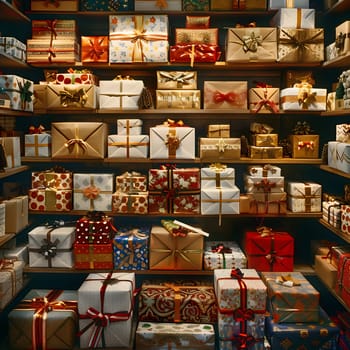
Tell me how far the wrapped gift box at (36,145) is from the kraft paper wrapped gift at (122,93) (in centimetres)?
60

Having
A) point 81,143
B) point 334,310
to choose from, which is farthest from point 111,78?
point 334,310

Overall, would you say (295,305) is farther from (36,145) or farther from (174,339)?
(36,145)

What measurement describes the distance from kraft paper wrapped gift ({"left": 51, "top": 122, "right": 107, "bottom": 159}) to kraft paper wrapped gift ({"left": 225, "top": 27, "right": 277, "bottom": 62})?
4.05ft

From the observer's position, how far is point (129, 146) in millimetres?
3912

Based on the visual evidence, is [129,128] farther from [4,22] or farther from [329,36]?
[329,36]

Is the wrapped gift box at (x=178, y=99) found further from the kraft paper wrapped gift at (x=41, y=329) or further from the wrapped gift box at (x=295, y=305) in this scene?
the kraft paper wrapped gift at (x=41, y=329)

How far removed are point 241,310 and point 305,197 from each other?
3.79ft

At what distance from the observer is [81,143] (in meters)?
3.89

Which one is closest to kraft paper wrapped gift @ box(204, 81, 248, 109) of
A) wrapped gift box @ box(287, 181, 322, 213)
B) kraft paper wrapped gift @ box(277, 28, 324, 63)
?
kraft paper wrapped gift @ box(277, 28, 324, 63)

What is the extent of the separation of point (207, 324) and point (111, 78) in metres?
2.25

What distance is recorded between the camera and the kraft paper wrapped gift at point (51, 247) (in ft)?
12.5

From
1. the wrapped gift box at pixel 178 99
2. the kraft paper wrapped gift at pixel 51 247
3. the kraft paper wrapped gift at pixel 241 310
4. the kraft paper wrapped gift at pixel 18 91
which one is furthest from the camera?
the wrapped gift box at pixel 178 99

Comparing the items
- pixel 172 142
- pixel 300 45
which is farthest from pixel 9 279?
pixel 300 45

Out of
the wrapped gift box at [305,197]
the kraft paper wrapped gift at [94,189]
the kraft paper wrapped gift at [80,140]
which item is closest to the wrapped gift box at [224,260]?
the wrapped gift box at [305,197]
